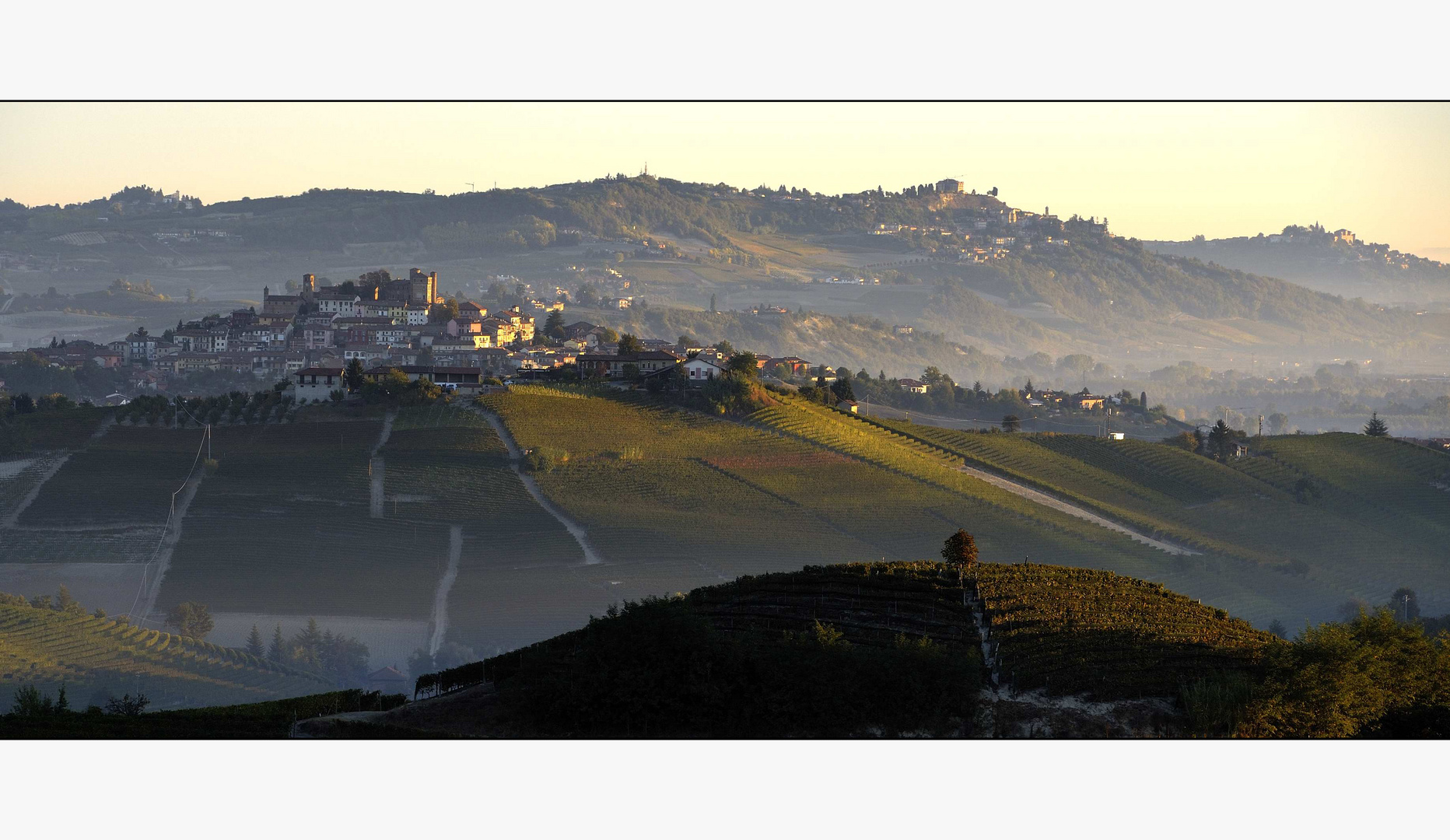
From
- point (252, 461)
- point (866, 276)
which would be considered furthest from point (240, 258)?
point (252, 461)

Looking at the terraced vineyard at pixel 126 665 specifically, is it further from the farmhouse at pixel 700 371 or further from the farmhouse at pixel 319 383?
the farmhouse at pixel 700 371

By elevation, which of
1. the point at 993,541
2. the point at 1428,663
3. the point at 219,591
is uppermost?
the point at 1428,663

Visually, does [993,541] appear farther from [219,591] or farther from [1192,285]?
[1192,285]

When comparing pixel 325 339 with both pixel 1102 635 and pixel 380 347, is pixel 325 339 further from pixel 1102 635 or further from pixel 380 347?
pixel 1102 635

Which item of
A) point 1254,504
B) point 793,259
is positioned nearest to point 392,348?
point 1254,504

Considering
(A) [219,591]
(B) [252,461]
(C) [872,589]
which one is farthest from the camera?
(B) [252,461]

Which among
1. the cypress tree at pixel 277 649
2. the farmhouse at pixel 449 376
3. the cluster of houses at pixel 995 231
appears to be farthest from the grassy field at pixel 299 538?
the cluster of houses at pixel 995 231
